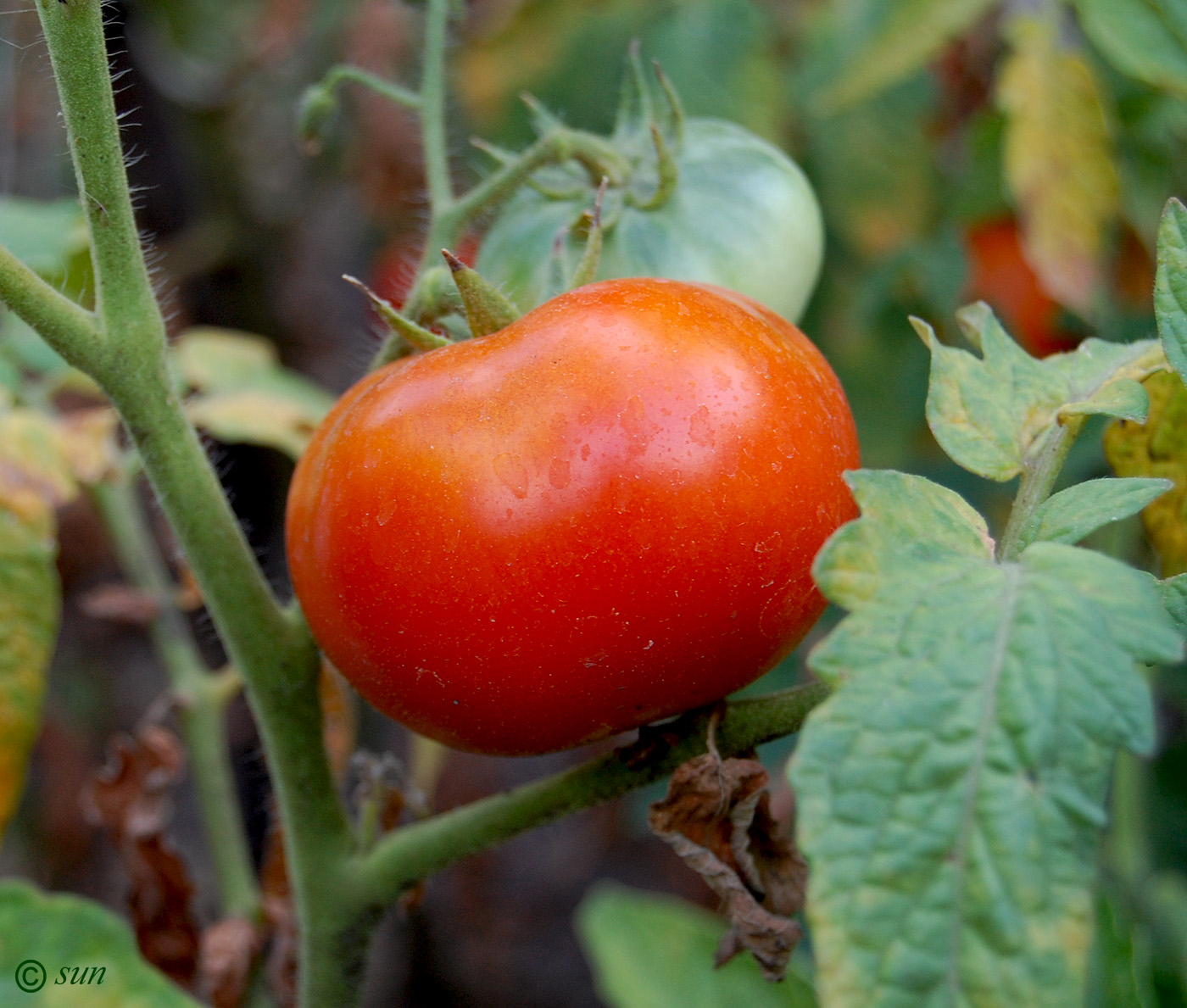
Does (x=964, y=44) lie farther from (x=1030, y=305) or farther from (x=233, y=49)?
(x=233, y=49)

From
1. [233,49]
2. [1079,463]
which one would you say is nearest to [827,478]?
[1079,463]

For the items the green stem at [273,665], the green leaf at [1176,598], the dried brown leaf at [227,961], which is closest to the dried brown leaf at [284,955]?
the dried brown leaf at [227,961]

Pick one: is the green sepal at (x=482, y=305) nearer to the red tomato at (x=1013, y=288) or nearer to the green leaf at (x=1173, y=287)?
the green leaf at (x=1173, y=287)

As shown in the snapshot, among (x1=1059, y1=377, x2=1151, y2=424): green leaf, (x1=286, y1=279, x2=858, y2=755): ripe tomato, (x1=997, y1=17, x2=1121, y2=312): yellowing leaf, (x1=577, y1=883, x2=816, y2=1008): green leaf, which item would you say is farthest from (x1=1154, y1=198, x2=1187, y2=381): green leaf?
(x1=577, y1=883, x2=816, y2=1008): green leaf

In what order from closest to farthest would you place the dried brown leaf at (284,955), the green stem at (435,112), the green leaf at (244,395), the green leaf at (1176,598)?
the green leaf at (1176,598), the green stem at (435,112), the dried brown leaf at (284,955), the green leaf at (244,395)

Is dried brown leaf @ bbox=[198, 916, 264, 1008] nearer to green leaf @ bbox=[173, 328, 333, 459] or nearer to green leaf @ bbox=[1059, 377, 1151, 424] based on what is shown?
green leaf @ bbox=[173, 328, 333, 459]

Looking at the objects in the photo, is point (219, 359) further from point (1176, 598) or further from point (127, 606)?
point (1176, 598)
